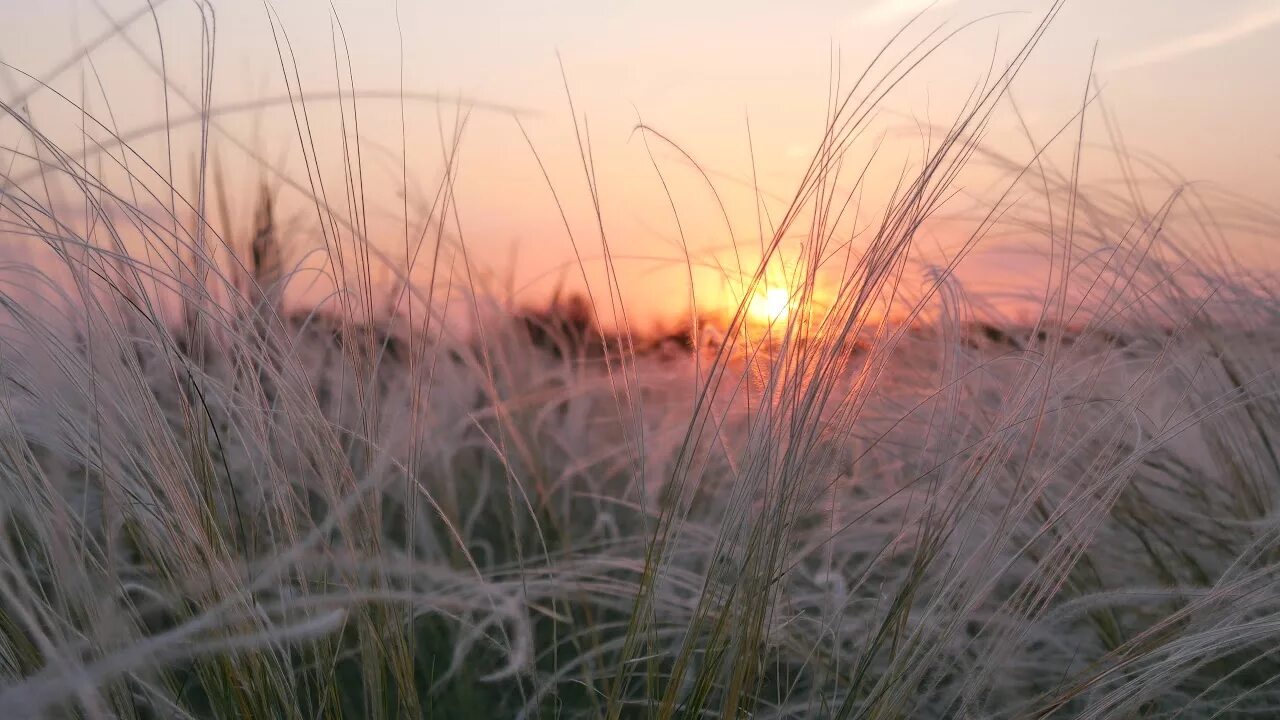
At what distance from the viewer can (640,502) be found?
1.11m

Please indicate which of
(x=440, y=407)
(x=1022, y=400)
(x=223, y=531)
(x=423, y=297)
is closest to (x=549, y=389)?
(x=440, y=407)

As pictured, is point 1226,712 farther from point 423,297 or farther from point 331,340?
point 331,340

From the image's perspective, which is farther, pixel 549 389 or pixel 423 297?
pixel 549 389

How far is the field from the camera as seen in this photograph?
3.62 ft

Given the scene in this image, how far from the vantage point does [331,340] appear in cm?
184

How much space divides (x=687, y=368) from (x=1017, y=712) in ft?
2.62

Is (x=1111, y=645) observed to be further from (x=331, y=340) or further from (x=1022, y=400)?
(x=331, y=340)

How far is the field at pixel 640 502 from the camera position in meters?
1.10

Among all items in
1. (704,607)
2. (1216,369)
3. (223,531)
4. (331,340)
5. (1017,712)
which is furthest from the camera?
(331,340)

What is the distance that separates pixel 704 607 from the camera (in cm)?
107

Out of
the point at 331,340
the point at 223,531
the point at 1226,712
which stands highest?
the point at 331,340

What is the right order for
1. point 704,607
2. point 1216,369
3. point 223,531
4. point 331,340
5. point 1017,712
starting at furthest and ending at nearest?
point 331,340, point 1216,369, point 1017,712, point 223,531, point 704,607

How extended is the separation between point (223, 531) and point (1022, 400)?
2.96 feet

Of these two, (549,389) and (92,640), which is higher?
(549,389)
